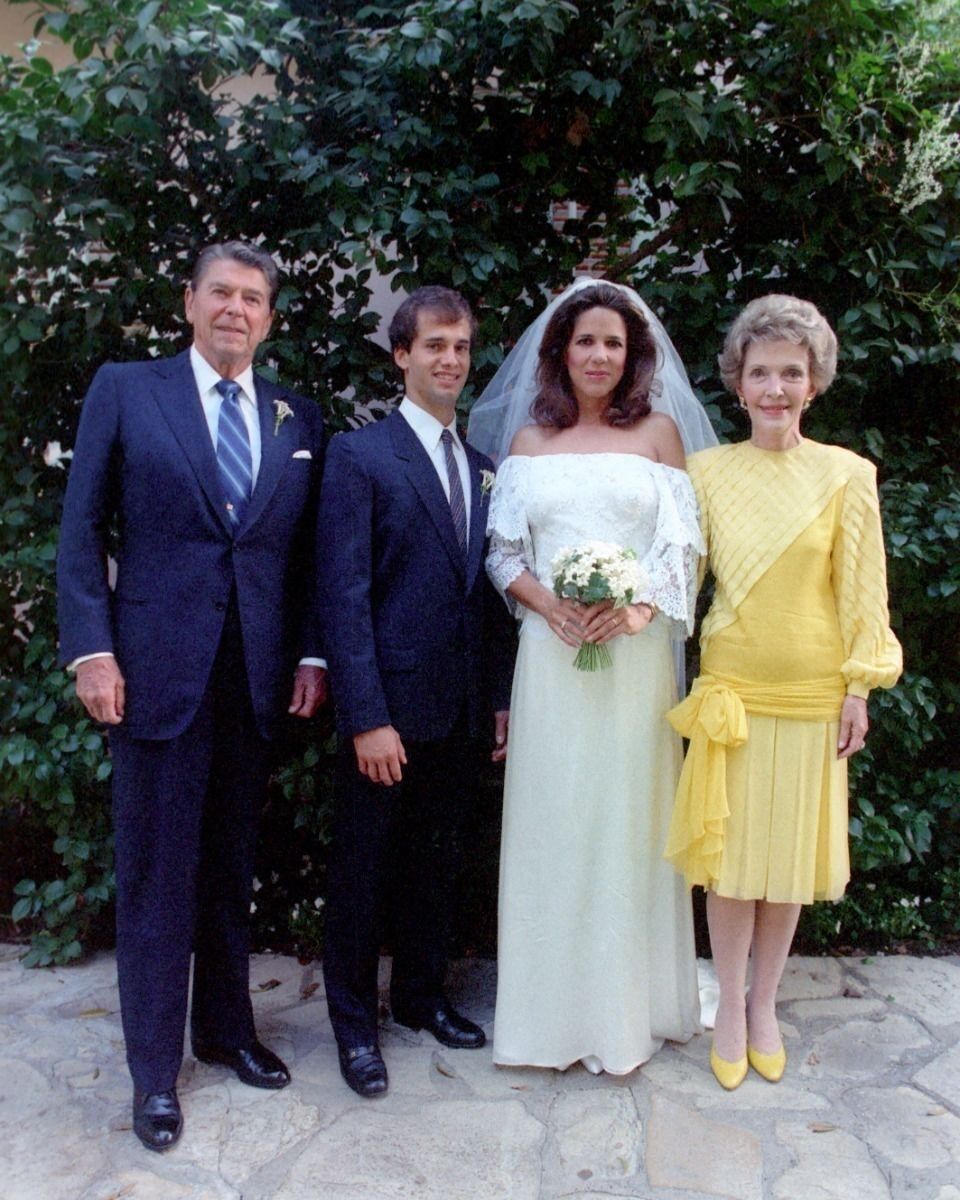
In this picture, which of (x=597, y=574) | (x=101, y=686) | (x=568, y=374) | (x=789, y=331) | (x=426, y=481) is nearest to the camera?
(x=101, y=686)

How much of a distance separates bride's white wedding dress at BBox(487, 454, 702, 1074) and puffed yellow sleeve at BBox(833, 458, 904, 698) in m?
0.42

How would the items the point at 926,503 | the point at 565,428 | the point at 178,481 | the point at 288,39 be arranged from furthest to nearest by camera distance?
the point at 926,503 < the point at 288,39 < the point at 565,428 < the point at 178,481

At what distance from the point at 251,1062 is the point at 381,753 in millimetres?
1032

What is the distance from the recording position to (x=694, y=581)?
3.17 metres

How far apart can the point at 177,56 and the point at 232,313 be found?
3.72 ft

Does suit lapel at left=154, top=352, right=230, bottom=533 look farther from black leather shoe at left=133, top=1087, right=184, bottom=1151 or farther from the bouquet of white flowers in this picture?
black leather shoe at left=133, top=1087, right=184, bottom=1151

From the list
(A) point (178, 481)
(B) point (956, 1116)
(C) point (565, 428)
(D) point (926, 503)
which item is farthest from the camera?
(D) point (926, 503)

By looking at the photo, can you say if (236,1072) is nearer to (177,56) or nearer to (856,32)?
(177,56)

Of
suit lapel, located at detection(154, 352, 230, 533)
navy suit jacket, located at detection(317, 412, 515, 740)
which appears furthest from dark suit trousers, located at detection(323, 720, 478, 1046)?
suit lapel, located at detection(154, 352, 230, 533)

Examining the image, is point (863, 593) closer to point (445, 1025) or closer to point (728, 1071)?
point (728, 1071)

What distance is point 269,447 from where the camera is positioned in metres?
2.99

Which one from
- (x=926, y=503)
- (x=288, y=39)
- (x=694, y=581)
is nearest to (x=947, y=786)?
(x=926, y=503)

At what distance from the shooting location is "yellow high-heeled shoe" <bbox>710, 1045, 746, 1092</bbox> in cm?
312

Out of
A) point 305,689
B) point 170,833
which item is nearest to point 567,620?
point 305,689
